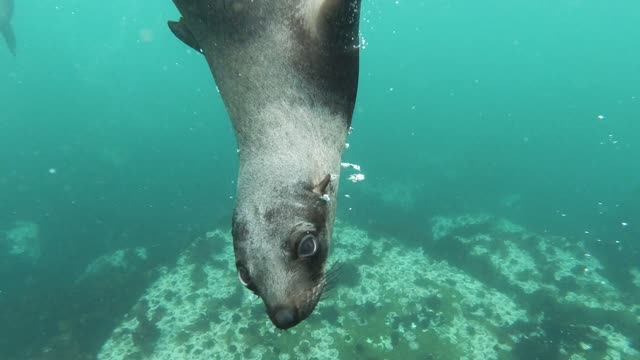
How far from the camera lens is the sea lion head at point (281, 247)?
5.01 feet

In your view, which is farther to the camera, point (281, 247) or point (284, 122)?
point (284, 122)

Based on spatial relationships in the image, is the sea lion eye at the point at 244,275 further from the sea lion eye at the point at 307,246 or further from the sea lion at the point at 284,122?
the sea lion eye at the point at 307,246

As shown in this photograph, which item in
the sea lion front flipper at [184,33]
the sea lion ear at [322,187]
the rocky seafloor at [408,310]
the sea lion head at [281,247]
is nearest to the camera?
the sea lion head at [281,247]

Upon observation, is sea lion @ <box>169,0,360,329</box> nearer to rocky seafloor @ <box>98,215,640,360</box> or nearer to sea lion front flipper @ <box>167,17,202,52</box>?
sea lion front flipper @ <box>167,17,202,52</box>

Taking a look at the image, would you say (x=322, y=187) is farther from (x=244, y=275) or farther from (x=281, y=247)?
(x=244, y=275)

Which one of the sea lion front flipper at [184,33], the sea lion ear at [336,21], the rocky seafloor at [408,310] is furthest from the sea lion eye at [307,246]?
the rocky seafloor at [408,310]

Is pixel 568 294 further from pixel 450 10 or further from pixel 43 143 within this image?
pixel 450 10

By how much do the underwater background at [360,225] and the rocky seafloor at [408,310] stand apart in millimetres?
55

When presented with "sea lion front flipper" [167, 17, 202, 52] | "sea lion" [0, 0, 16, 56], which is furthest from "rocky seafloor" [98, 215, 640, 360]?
"sea lion" [0, 0, 16, 56]

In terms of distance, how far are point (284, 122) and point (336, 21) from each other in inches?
20.2

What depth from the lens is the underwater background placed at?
1152cm

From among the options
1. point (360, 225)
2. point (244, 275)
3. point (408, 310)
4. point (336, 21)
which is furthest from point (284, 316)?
point (360, 225)

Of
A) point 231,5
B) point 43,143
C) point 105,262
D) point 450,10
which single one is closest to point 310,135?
point 231,5

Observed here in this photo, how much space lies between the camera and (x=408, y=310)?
11.9 meters
